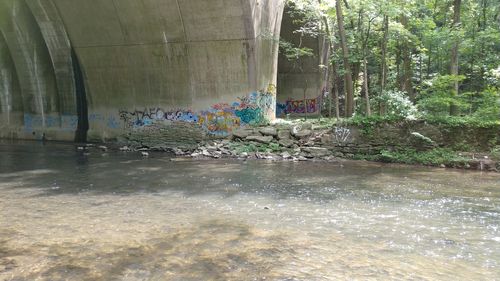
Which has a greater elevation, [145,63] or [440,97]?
[145,63]

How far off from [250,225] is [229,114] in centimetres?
1034

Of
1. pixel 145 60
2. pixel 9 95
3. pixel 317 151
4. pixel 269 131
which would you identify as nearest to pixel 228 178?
pixel 317 151

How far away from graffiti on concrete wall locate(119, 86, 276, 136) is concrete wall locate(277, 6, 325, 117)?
8.02 metres

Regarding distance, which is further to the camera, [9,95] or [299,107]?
[299,107]

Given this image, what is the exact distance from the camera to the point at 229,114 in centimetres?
1616

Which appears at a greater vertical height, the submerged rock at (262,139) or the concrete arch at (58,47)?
the concrete arch at (58,47)

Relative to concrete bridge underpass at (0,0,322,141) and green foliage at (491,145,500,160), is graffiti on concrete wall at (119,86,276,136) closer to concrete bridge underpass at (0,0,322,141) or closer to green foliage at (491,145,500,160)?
concrete bridge underpass at (0,0,322,141)

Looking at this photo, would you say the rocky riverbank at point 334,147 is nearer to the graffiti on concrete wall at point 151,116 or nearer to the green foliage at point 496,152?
the green foliage at point 496,152

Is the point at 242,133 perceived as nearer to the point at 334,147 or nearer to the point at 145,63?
the point at 334,147

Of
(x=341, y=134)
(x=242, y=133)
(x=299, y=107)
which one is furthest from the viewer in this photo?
(x=299, y=107)

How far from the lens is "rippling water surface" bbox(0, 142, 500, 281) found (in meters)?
4.36

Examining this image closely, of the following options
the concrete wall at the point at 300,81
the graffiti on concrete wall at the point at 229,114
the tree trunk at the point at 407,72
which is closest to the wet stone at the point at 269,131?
the graffiti on concrete wall at the point at 229,114

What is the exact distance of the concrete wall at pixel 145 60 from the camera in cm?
1558

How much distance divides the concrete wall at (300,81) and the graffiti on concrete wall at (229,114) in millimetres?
8020
